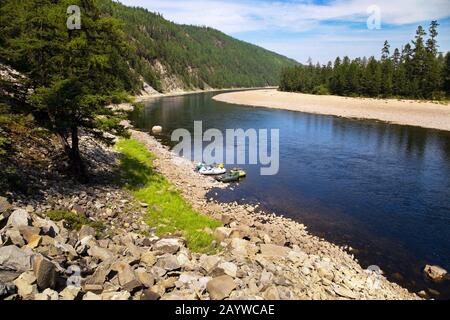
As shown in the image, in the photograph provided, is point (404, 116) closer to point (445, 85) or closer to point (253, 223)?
point (445, 85)

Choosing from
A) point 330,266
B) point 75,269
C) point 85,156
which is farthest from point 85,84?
point 330,266

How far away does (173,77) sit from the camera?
197750mm

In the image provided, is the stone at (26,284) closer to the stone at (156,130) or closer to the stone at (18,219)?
the stone at (18,219)

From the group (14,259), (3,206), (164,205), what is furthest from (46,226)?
(164,205)

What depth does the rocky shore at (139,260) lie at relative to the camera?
10336mm

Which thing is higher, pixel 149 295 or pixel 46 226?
pixel 46 226

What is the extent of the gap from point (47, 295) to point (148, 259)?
4.25 metres

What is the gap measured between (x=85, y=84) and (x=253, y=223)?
13.4m

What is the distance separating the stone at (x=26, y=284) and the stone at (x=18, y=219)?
10.2 feet

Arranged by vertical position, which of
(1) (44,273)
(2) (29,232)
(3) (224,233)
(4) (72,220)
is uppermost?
(2) (29,232)

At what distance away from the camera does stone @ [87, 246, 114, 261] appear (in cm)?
1295

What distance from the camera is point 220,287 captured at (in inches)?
455

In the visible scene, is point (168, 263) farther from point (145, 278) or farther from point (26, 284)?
point (26, 284)

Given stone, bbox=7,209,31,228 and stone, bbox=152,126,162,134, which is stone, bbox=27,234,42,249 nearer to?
stone, bbox=7,209,31,228
